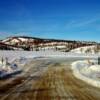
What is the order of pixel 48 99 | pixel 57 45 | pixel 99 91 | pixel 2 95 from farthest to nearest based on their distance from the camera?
pixel 57 45 < pixel 99 91 < pixel 2 95 < pixel 48 99

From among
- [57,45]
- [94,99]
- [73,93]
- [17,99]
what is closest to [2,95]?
[17,99]

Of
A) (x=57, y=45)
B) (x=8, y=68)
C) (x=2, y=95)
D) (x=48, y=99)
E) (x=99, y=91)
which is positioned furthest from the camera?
(x=57, y=45)

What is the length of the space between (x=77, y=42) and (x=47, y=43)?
17.3m

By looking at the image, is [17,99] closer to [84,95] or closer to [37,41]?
[84,95]

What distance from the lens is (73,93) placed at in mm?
13180

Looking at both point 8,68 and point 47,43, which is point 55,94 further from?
point 47,43

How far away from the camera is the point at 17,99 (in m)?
11.5

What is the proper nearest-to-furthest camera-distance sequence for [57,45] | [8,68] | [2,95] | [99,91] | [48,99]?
[48,99], [2,95], [99,91], [8,68], [57,45]

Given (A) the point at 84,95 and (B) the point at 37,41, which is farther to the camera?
(B) the point at 37,41

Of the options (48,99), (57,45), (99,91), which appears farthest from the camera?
(57,45)

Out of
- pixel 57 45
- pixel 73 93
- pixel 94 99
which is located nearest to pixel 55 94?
pixel 73 93

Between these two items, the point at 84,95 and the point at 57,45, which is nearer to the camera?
the point at 84,95

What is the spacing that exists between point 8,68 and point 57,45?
126 m

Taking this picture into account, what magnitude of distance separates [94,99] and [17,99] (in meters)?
3.30
